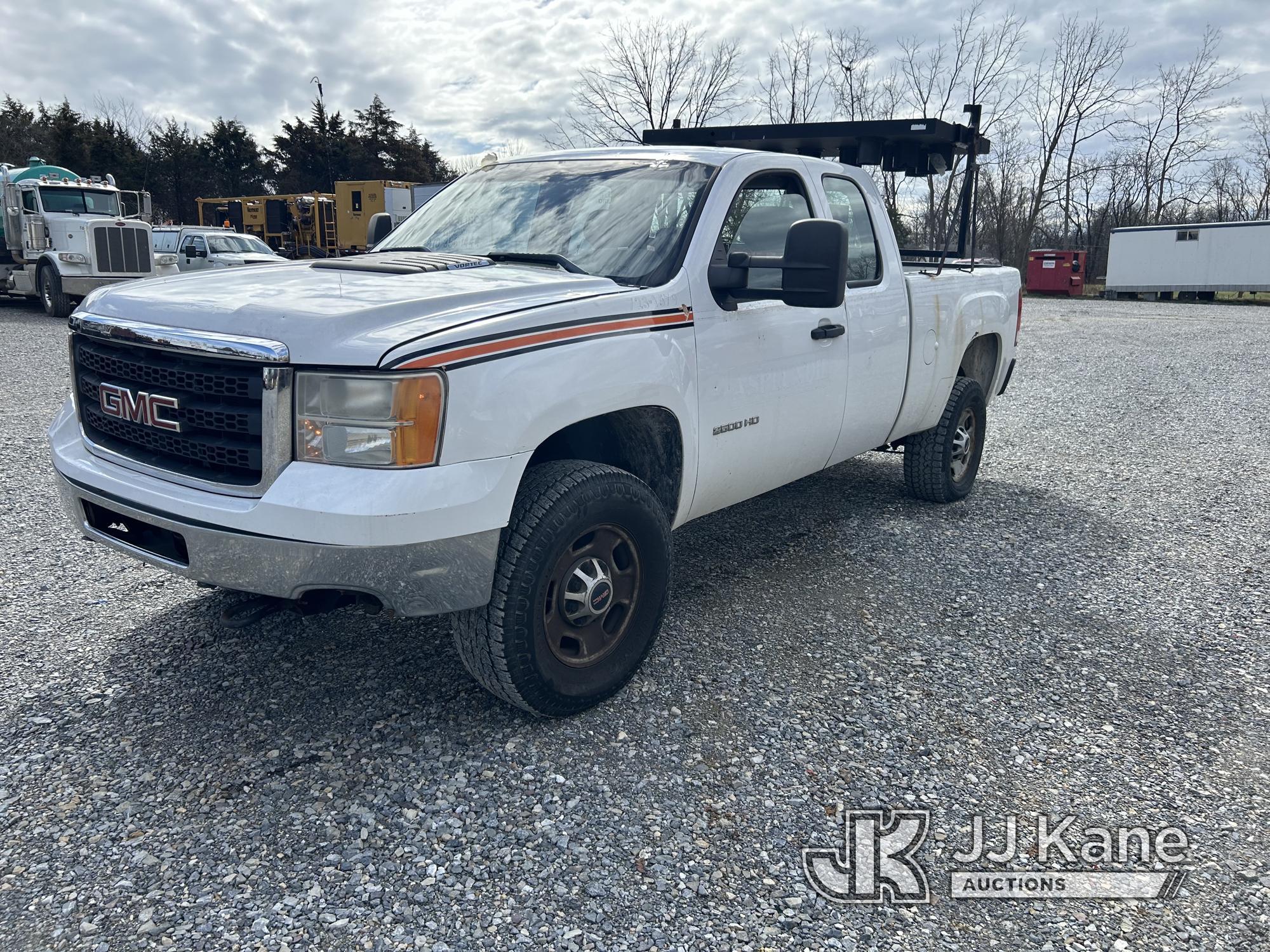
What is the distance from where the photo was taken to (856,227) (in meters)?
4.73

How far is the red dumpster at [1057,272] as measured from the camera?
106 ft

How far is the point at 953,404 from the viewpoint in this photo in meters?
5.75

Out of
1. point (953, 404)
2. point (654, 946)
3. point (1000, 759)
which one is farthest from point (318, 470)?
point (953, 404)

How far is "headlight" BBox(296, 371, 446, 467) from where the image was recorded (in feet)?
8.45

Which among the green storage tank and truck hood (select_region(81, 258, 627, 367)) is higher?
the green storage tank

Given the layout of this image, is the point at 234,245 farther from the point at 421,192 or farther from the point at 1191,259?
the point at 1191,259

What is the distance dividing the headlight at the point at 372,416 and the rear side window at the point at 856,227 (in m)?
2.57

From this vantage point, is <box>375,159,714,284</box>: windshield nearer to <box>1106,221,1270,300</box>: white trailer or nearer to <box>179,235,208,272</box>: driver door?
<box>179,235,208,272</box>: driver door

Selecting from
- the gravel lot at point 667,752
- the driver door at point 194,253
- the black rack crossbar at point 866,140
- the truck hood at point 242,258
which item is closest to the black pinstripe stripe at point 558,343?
the gravel lot at point 667,752

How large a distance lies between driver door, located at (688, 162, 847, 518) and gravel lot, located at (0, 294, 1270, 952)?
66cm

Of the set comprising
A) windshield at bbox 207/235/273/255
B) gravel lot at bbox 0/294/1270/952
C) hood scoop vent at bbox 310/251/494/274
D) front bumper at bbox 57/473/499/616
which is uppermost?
windshield at bbox 207/235/273/255

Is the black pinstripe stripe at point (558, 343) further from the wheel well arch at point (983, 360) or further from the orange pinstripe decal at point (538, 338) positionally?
the wheel well arch at point (983, 360)

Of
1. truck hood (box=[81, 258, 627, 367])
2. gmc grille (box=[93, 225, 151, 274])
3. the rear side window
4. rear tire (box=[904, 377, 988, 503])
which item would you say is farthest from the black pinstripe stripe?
gmc grille (box=[93, 225, 151, 274])

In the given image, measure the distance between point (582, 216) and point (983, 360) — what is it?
3.59 m
